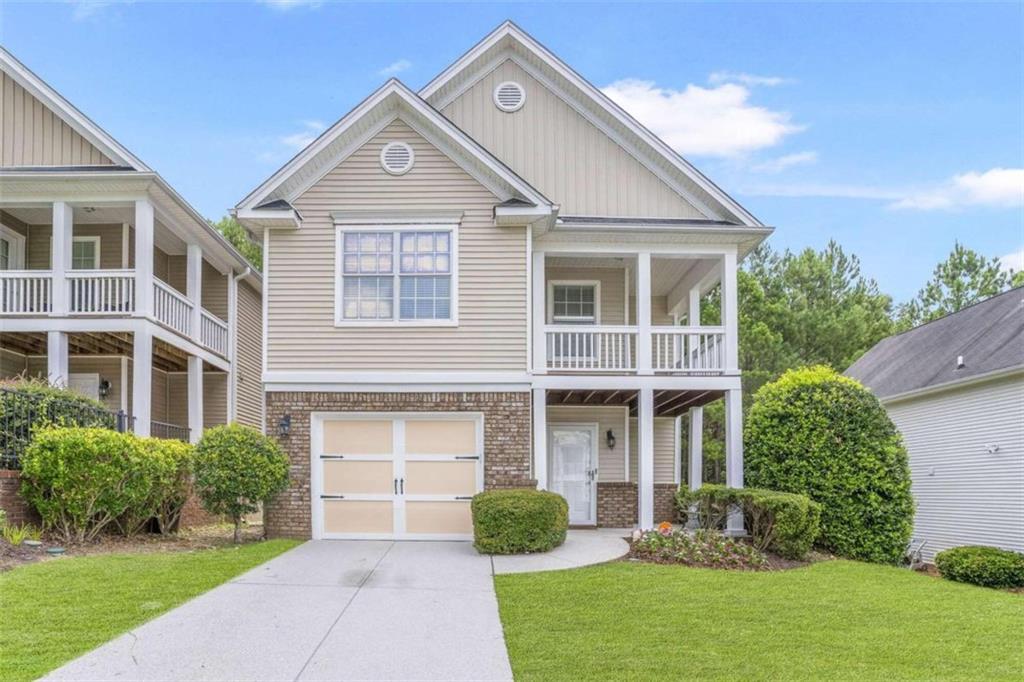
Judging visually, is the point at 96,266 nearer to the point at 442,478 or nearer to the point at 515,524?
the point at 442,478

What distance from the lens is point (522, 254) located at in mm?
14445

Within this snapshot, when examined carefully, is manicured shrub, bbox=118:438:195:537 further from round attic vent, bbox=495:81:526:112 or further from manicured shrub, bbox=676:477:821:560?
round attic vent, bbox=495:81:526:112

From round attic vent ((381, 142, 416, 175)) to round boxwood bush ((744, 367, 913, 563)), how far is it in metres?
7.47

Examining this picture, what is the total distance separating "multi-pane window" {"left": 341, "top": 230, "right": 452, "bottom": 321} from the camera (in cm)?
1431

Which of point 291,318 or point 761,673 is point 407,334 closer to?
point 291,318

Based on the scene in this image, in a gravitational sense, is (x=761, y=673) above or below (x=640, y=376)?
below

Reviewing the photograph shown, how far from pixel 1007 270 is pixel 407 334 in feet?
96.3

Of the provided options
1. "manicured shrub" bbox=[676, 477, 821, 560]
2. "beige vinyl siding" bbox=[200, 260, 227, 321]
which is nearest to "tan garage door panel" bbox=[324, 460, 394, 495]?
"manicured shrub" bbox=[676, 477, 821, 560]

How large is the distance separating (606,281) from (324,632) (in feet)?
36.6

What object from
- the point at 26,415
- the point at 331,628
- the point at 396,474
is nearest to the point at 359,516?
the point at 396,474

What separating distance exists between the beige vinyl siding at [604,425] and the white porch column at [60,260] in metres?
9.39

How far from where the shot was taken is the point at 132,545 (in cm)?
1213

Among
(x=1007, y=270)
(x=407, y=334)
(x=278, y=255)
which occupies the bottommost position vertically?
(x=407, y=334)

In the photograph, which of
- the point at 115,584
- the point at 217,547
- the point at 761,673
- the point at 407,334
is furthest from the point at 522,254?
the point at 761,673
